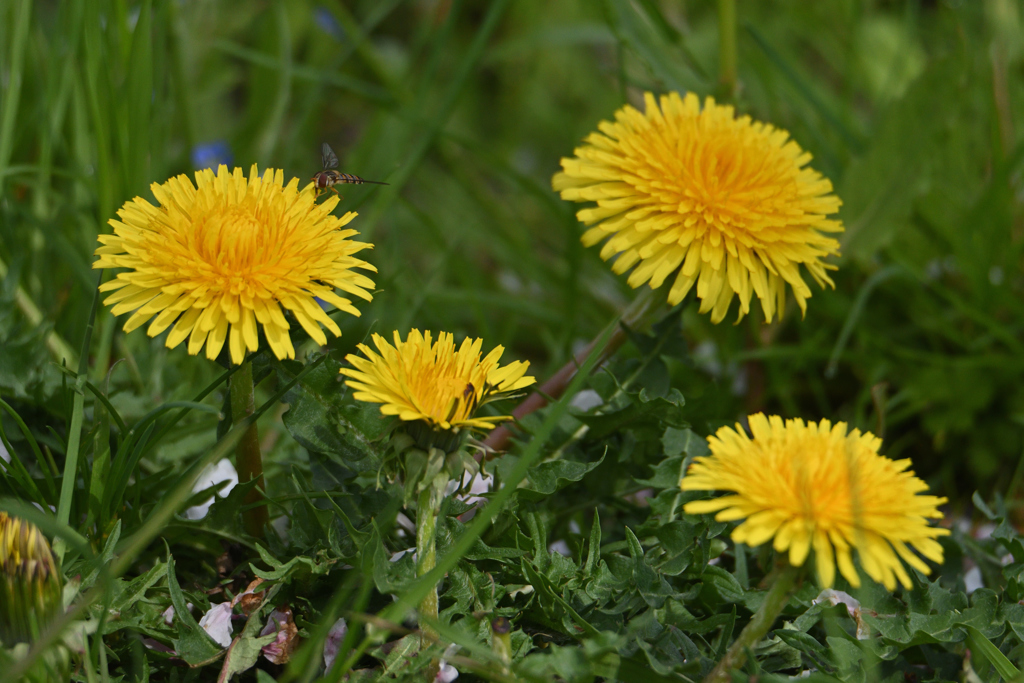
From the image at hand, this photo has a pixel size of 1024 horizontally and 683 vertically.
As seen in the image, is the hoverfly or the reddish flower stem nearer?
the hoverfly

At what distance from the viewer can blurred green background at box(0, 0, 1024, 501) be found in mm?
1587

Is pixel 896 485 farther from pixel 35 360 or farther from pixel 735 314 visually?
A: pixel 35 360

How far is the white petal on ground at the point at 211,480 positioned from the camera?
135 cm

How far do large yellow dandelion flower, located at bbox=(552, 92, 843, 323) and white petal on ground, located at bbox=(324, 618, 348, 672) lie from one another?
0.64 metres

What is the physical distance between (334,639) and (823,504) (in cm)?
69

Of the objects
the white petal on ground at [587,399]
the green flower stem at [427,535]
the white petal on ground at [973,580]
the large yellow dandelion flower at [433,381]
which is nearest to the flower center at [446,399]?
the large yellow dandelion flower at [433,381]

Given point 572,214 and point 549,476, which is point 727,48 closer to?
point 572,214

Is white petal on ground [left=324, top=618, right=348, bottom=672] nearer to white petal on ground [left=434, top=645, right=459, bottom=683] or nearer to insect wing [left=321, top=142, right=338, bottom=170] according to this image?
white petal on ground [left=434, top=645, right=459, bottom=683]

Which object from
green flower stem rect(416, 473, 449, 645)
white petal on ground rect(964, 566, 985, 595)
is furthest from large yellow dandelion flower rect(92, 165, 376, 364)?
white petal on ground rect(964, 566, 985, 595)

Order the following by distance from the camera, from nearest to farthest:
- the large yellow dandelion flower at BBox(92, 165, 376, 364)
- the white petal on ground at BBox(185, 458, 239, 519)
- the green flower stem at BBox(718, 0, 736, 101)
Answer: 1. the large yellow dandelion flower at BBox(92, 165, 376, 364)
2. the white petal on ground at BBox(185, 458, 239, 519)
3. the green flower stem at BBox(718, 0, 736, 101)

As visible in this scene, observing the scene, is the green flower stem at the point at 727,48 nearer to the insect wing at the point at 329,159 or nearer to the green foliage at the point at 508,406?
the green foliage at the point at 508,406

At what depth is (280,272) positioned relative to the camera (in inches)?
39.7

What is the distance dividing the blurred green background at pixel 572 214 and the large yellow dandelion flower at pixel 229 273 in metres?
0.25

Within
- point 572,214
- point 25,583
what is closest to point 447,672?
point 25,583
